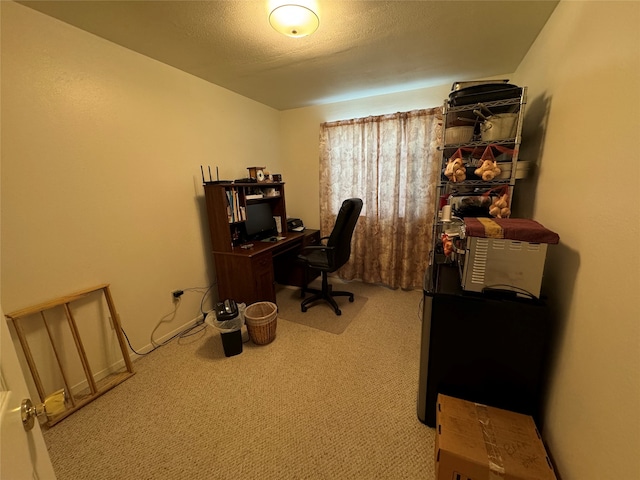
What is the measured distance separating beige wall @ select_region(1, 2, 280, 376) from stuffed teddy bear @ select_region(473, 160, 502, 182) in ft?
7.84

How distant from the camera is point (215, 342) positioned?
226cm

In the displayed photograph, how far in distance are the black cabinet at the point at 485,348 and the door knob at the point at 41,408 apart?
1.38 m

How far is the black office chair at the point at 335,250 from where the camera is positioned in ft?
7.82

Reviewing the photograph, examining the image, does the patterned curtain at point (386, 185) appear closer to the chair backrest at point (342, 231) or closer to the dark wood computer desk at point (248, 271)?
the chair backrest at point (342, 231)

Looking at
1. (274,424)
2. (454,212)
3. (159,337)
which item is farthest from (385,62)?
(159,337)

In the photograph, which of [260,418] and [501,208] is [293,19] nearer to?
[501,208]

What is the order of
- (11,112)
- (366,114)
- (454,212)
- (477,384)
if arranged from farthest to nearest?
(366,114) < (454,212) < (11,112) < (477,384)

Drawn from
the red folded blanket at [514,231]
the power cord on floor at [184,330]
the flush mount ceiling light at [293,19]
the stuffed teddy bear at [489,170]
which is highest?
the flush mount ceiling light at [293,19]

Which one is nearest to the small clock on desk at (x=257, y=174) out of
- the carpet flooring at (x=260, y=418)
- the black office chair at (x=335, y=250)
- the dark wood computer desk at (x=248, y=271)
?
the dark wood computer desk at (x=248, y=271)

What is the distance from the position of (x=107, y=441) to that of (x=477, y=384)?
6.62 ft

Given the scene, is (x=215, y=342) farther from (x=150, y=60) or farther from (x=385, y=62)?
(x=385, y=62)

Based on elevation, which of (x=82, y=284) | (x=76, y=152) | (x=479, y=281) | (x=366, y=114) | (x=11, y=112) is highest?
(x=366, y=114)

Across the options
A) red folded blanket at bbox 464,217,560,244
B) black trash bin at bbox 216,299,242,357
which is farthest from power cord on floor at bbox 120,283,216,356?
red folded blanket at bbox 464,217,560,244

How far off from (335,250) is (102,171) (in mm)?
1920
